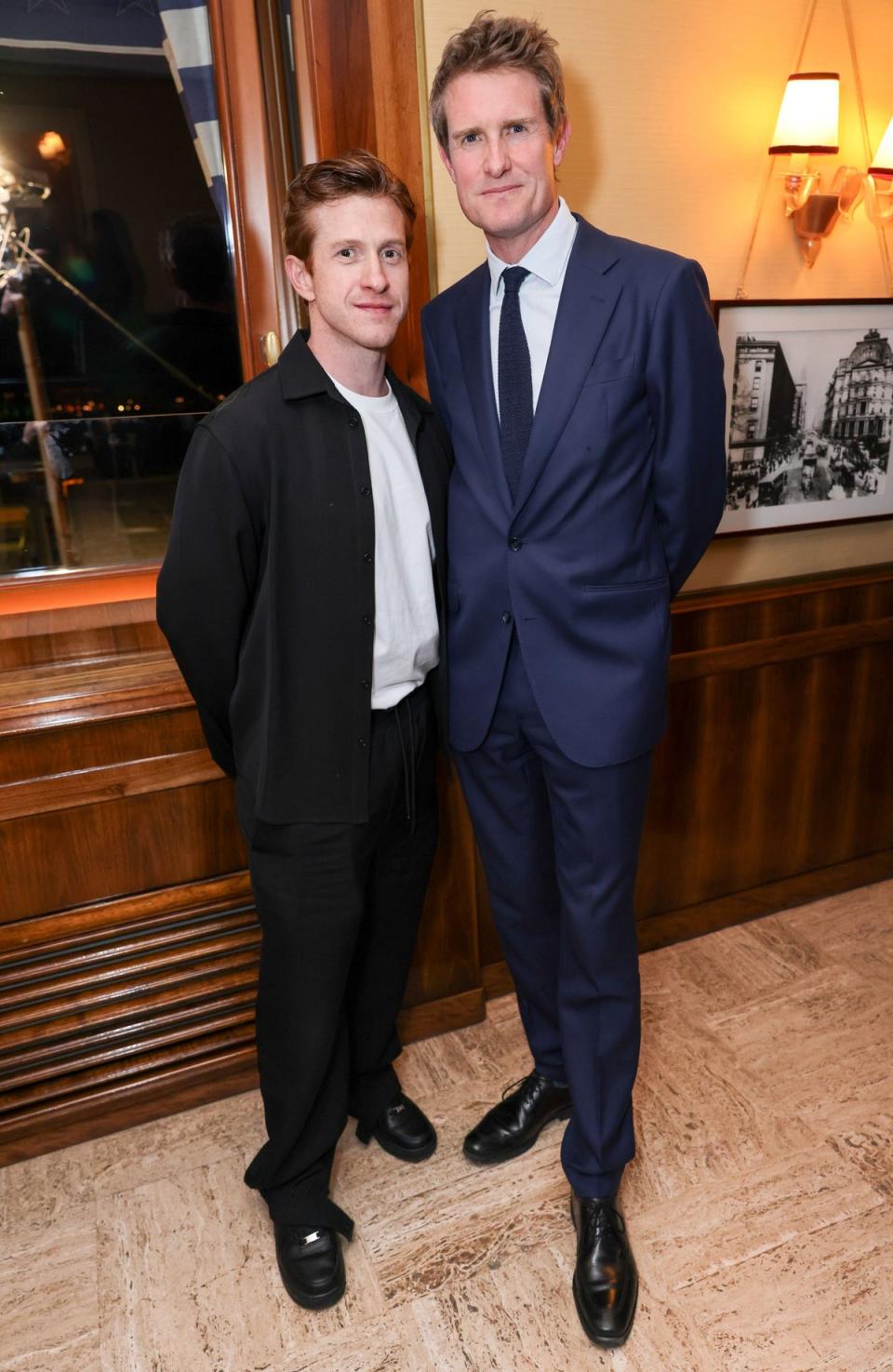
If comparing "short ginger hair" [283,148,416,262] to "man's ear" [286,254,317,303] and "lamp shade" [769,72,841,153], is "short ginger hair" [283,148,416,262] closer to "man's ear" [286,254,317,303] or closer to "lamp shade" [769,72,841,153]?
"man's ear" [286,254,317,303]

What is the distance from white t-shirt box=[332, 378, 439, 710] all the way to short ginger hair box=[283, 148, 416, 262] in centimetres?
23

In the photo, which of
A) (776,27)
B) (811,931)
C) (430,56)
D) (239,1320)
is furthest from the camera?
(811,931)

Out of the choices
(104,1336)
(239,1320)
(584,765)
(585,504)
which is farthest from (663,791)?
(104,1336)

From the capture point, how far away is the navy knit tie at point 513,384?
1.65 metres

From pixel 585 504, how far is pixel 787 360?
3.85 ft

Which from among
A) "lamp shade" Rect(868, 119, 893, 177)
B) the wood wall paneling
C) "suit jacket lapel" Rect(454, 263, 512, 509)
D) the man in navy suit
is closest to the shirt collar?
the man in navy suit

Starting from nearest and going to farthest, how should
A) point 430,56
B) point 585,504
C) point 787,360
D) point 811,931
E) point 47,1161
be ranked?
point 585,504 → point 430,56 → point 47,1161 → point 787,360 → point 811,931

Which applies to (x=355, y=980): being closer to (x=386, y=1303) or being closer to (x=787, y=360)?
(x=386, y=1303)

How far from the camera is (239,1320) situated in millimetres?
1705

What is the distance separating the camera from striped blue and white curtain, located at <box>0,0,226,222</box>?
70.4 inches

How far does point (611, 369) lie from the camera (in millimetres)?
1568

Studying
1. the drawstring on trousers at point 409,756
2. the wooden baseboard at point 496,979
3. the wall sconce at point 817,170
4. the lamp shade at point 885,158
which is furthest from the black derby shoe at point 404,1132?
the lamp shade at point 885,158

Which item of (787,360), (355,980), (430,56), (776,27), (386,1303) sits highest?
(776,27)

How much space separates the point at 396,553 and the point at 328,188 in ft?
1.85
